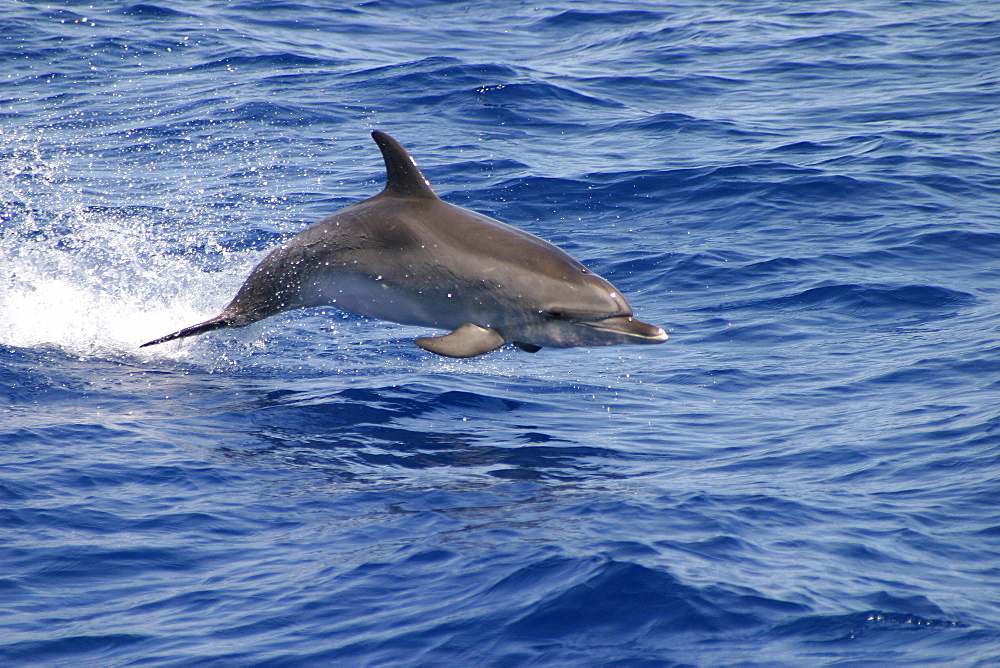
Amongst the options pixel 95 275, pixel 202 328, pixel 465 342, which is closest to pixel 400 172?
pixel 465 342

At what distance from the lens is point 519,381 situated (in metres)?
9.38

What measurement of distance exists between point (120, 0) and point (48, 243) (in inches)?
498

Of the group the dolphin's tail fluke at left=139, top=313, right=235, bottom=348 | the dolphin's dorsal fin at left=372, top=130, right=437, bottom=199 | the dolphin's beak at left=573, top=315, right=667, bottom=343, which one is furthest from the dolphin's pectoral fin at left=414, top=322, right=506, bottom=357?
the dolphin's tail fluke at left=139, top=313, right=235, bottom=348

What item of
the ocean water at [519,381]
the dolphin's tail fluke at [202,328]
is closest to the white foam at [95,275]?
the ocean water at [519,381]

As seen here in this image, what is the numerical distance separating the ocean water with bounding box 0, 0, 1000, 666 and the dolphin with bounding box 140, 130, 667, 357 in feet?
2.84

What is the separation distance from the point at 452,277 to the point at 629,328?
46.1 inches

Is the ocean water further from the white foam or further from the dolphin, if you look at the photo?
the dolphin

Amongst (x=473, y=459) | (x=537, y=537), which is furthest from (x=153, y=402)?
(x=537, y=537)

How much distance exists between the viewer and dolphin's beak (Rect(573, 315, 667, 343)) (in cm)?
692

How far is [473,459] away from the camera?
7.41 m

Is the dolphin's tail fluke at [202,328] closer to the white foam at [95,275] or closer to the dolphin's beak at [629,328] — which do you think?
the white foam at [95,275]

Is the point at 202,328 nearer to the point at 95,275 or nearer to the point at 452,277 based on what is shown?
the point at 452,277

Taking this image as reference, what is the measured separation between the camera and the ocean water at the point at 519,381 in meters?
5.39

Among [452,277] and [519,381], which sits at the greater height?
[452,277]
